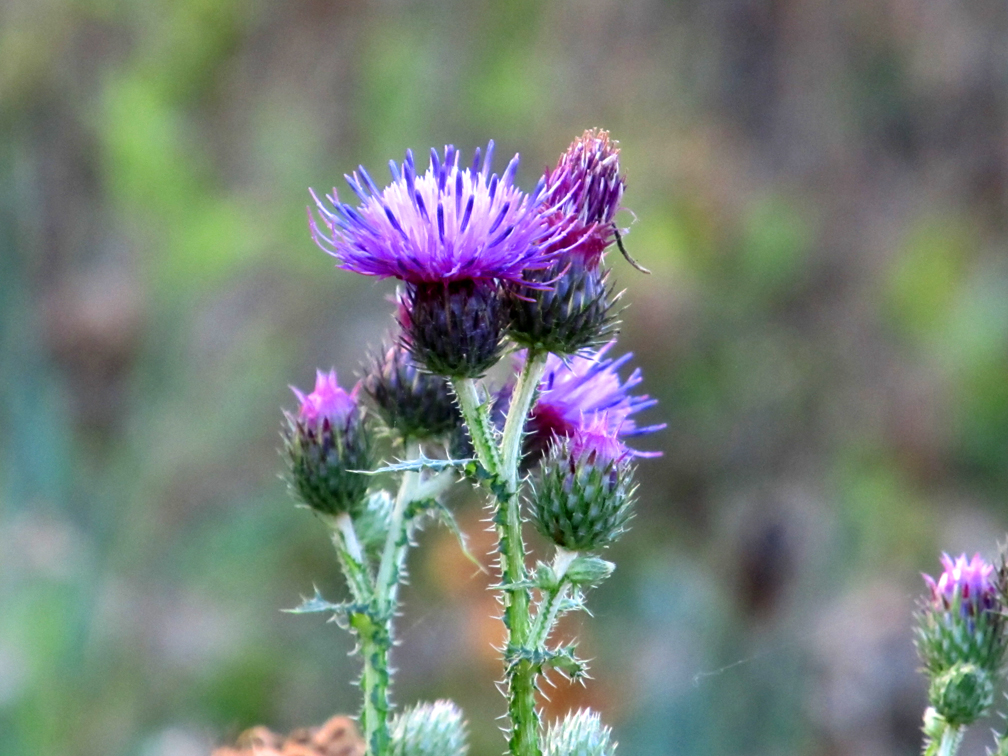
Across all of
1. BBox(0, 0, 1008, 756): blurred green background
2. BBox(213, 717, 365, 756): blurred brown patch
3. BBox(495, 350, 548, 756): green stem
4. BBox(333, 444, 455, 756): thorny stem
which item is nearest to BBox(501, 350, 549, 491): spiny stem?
BBox(495, 350, 548, 756): green stem

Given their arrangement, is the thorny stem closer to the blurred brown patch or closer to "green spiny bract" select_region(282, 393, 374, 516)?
"green spiny bract" select_region(282, 393, 374, 516)

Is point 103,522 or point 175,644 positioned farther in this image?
point 175,644

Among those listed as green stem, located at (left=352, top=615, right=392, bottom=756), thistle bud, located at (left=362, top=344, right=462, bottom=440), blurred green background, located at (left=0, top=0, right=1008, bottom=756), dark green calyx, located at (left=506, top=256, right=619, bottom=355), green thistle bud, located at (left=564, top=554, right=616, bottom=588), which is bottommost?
green stem, located at (left=352, top=615, right=392, bottom=756)

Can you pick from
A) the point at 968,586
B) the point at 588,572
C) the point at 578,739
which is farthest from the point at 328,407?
the point at 968,586

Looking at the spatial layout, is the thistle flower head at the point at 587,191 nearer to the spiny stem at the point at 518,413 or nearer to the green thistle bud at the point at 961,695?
the spiny stem at the point at 518,413

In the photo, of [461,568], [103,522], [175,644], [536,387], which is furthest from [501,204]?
[175,644]

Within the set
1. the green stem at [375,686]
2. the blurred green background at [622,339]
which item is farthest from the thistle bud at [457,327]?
the blurred green background at [622,339]

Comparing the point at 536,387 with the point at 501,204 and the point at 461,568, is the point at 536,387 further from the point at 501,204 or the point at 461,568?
the point at 461,568
